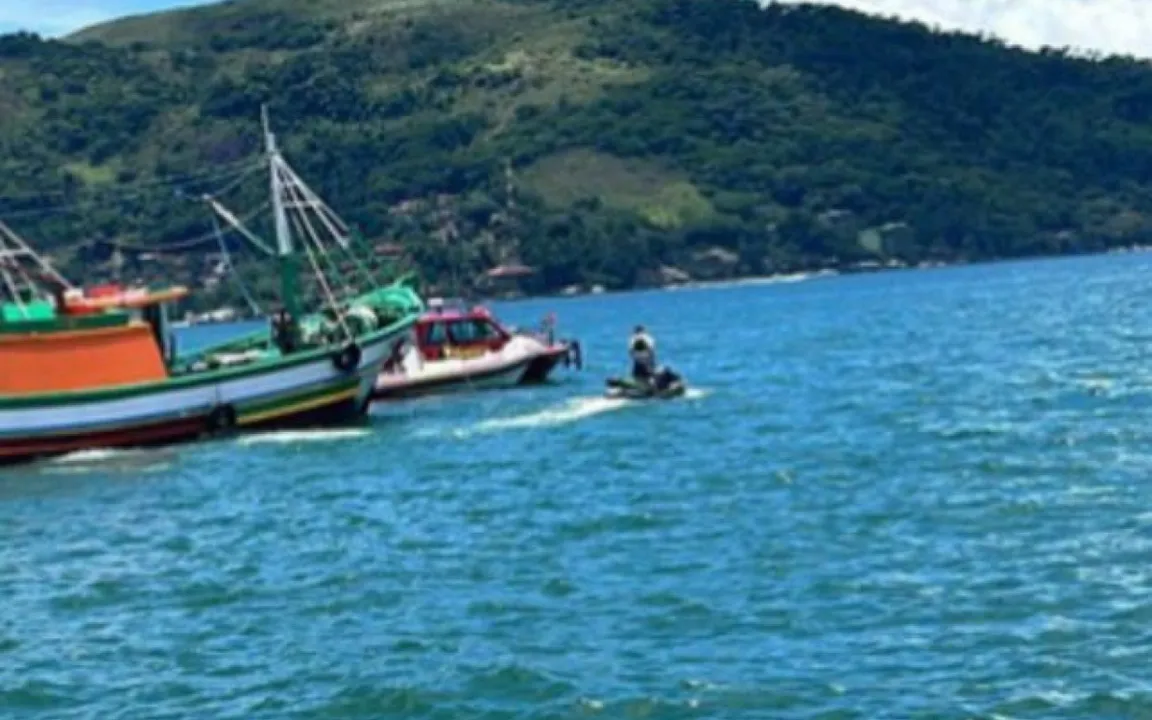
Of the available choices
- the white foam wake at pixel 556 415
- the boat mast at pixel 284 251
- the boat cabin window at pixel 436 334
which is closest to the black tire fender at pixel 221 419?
the boat mast at pixel 284 251

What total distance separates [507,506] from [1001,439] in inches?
478

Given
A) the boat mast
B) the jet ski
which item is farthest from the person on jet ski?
the boat mast

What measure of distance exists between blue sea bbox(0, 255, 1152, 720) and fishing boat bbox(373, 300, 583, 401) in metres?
12.2

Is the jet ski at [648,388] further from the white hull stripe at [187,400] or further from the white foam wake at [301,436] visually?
the white foam wake at [301,436]

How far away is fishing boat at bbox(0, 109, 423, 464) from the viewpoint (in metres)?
56.9

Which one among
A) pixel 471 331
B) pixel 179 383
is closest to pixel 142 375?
pixel 179 383

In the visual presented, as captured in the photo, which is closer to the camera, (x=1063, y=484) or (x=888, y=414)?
(x=1063, y=484)

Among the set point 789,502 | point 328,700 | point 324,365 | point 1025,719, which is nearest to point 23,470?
point 324,365

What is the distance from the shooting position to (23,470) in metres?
54.8

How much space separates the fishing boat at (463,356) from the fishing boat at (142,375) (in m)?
10.5

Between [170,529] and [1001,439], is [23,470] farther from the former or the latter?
[1001,439]

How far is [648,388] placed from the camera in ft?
213

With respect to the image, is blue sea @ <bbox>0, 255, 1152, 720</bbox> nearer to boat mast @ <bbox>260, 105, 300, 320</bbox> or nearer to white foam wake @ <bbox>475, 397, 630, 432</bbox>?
white foam wake @ <bbox>475, 397, 630, 432</bbox>

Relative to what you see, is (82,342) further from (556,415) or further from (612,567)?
(612,567)
